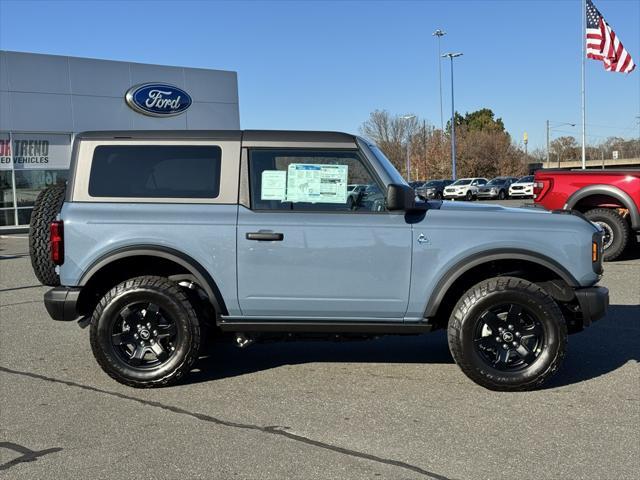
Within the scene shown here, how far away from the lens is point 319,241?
16.0 ft

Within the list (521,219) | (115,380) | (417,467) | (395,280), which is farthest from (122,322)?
(521,219)

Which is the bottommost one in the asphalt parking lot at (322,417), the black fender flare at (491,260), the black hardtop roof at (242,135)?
the asphalt parking lot at (322,417)

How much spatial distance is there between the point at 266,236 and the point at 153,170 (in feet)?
3.48

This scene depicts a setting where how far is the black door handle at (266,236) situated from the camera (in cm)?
490

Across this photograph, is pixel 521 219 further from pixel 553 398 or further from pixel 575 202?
pixel 575 202

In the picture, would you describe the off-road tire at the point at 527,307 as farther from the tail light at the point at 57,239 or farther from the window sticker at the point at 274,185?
the tail light at the point at 57,239

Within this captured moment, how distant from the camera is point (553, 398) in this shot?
4742mm

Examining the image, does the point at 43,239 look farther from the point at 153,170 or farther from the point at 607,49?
the point at 607,49

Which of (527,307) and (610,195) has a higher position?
(610,195)

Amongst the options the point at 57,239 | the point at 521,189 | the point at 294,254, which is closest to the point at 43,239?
the point at 57,239

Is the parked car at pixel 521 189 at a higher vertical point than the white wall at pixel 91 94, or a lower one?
lower

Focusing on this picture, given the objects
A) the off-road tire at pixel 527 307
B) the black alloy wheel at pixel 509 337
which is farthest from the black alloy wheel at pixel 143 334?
the black alloy wheel at pixel 509 337

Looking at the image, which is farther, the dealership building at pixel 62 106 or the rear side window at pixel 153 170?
the dealership building at pixel 62 106

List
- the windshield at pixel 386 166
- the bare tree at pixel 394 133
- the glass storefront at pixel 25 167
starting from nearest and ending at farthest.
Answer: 1. the windshield at pixel 386 166
2. the glass storefront at pixel 25 167
3. the bare tree at pixel 394 133
